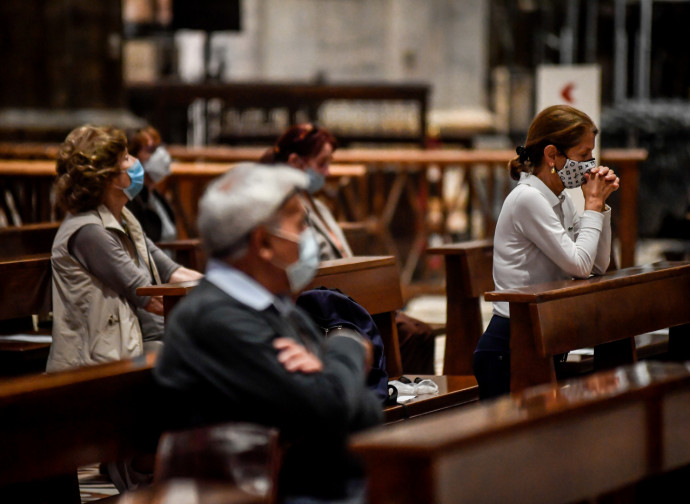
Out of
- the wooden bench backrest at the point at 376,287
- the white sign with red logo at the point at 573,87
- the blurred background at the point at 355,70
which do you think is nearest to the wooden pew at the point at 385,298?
the wooden bench backrest at the point at 376,287

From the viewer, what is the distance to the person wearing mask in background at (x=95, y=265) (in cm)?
407

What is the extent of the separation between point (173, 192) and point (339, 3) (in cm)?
1010

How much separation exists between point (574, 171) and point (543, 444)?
2.03 metres

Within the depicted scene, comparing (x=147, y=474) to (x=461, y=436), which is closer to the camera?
(x=461, y=436)

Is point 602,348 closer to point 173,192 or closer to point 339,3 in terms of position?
point 173,192

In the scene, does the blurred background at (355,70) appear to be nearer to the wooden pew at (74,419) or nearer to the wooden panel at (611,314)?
the wooden panel at (611,314)

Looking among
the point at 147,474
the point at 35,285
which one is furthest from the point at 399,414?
the point at 35,285

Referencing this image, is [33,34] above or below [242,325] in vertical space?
above

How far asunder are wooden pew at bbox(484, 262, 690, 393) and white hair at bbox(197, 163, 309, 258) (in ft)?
4.21

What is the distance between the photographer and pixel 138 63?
18.4 metres

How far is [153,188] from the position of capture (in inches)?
241

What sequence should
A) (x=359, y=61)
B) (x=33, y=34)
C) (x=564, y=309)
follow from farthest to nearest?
1. (x=359, y=61)
2. (x=33, y=34)
3. (x=564, y=309)

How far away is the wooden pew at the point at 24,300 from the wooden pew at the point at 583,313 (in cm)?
191

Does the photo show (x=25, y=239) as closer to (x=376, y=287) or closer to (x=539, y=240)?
(x=376, y=287)
